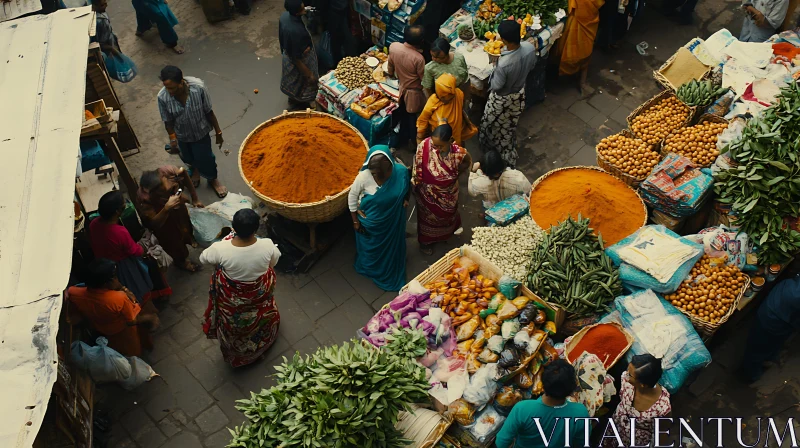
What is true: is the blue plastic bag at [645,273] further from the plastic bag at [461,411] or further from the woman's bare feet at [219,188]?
the woman's bare feet at [219,188]

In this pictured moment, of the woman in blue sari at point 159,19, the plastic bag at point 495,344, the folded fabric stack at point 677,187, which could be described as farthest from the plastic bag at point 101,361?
the folded fabric stack at point 677,187

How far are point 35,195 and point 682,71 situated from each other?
20.7 ft

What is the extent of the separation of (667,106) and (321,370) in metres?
4.80

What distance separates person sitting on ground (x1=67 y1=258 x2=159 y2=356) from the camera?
16.5 feet

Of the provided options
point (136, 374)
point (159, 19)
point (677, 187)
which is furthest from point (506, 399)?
point (159, 19)

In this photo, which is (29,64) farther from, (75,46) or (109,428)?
(109,428)

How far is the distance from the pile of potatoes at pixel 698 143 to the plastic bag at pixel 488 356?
2.92 m

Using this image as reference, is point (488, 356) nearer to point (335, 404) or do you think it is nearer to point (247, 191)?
point (335, 404)

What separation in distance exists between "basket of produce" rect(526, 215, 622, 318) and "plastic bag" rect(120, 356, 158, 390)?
10.7ft

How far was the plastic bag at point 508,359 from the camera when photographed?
497 cm

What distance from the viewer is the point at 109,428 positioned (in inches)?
226

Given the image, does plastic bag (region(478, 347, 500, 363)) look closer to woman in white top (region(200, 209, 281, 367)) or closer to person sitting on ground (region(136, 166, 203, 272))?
woman in white top (region(200, 209, 281, 367))

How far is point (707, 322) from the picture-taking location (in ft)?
17.8

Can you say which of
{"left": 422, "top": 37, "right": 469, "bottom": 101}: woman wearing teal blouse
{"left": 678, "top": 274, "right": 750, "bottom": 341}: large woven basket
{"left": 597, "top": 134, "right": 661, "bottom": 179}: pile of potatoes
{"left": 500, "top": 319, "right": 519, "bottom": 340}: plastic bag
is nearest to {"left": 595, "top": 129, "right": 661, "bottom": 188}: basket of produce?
{"left": 597, "top": 134, "right": 661, "bottom": 179}: pile of potatoes
